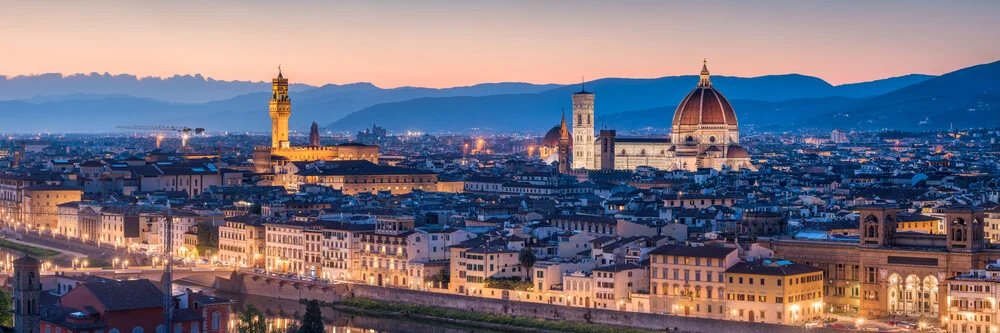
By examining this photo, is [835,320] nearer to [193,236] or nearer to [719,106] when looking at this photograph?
[193,236]

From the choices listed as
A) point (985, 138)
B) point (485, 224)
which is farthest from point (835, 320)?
point (985, 138)

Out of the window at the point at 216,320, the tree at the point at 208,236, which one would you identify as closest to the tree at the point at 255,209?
the tree at the point at 208,236

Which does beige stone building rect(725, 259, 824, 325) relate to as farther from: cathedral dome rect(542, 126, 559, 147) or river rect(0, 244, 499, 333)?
cathedral dome rect(542, 126, 559, 147)

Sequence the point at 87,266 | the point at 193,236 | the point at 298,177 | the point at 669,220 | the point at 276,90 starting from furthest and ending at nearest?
1. the point at 276,90
2. the point at 298,177
3. the point at 193,236
4. the point at 87,266
5. the point at 669,220

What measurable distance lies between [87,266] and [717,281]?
2456cm

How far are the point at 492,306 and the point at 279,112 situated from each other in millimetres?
66515

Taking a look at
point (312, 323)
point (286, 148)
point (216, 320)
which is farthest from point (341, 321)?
point (286, 148)

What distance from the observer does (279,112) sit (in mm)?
109500

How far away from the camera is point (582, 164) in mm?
119062

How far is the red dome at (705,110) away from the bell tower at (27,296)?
84086mm

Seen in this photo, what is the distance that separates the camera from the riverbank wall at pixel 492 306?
39.9m

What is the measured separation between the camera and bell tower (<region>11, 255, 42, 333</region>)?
32.2 meters

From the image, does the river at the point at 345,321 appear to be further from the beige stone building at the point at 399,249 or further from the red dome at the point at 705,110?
the red dome at the point at 705,110

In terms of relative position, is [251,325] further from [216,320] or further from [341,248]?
[341,248]
